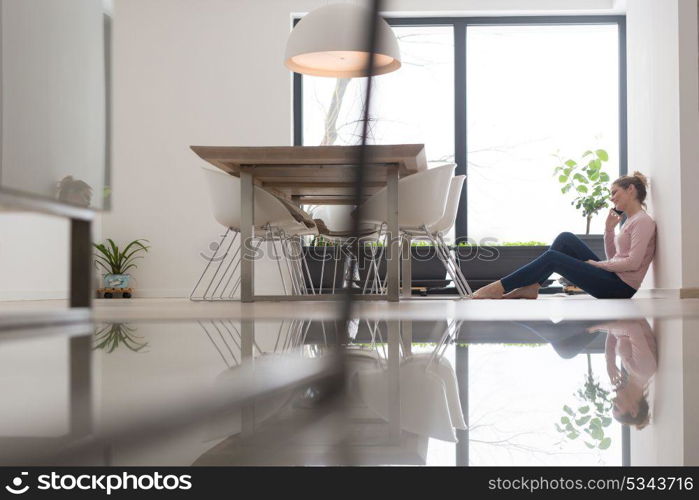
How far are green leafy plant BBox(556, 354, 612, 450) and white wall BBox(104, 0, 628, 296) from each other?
5.59 m

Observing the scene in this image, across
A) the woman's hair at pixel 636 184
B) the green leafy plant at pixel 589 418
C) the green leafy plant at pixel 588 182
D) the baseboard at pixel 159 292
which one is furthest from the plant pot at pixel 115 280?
the green leafy plant at pixel 589 418

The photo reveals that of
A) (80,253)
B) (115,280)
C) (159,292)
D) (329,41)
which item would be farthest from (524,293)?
(115,280)

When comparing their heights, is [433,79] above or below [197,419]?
above

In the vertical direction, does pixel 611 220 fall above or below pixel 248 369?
above

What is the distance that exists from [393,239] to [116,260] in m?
3.53

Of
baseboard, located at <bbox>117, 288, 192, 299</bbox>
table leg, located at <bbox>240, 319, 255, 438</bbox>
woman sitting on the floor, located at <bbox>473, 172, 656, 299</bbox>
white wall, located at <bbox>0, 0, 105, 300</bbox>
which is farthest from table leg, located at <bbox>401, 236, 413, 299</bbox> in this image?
white wall, located at <bbox>0, 0, 105, 300</bbox>

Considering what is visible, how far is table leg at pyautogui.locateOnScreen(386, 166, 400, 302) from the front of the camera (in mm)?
2893

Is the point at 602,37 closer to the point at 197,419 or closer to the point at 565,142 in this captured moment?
the point at 565,142

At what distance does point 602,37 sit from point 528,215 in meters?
1.59

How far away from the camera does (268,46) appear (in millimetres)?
5992

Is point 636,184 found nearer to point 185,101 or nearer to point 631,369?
point 185,101

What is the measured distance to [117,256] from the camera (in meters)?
5.83

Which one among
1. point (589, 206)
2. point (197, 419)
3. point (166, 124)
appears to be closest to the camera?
point (197, 419)

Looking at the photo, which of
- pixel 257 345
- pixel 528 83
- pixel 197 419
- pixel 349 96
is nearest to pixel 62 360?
pixel 257 345
